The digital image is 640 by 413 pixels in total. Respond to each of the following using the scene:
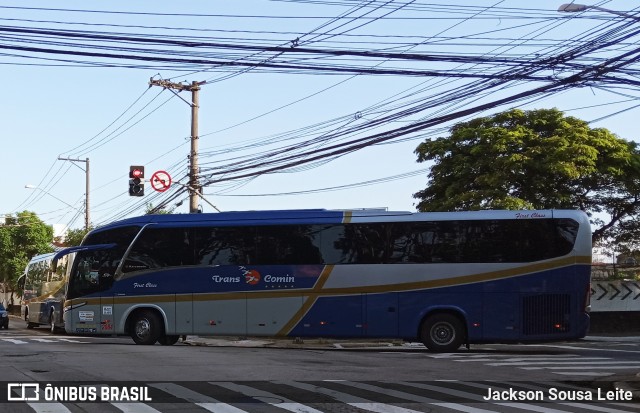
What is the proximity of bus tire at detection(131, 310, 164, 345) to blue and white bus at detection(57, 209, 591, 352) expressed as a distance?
3 centimetres

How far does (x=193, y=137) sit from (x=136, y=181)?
12.7ft

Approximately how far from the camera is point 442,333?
67.7ft

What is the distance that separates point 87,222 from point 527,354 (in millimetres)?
30788

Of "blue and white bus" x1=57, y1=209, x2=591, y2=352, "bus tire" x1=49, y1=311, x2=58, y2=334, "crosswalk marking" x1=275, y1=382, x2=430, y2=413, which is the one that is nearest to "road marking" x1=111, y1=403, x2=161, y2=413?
"crosswalk marking" x1=275, y1=382, x2=430, y2=413

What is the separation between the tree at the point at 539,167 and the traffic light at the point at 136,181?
12339 mm

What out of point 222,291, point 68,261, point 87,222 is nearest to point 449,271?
point 222,291

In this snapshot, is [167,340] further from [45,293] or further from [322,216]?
[45,293]

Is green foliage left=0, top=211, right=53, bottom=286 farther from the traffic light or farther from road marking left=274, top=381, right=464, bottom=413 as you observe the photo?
road marking left=274, top=381, right=464, bottom=413

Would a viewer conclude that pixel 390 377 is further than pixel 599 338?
No

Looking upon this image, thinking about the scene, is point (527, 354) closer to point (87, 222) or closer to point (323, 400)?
point (323, 400)

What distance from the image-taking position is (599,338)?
27.8m

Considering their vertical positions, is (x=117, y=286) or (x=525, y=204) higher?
(x=525, y=204)

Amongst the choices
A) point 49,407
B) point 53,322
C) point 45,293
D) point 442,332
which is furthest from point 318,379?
point 45,293

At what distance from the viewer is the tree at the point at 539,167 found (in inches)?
1242
